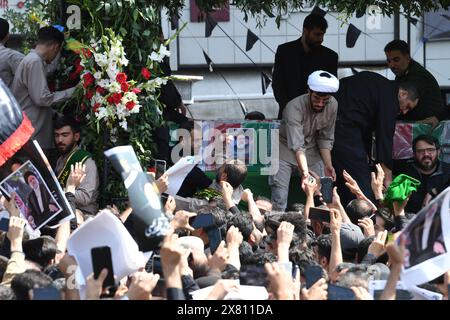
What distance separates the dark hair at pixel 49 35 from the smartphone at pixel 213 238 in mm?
3035

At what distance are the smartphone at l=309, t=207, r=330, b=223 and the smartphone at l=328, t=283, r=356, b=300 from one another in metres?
2.71

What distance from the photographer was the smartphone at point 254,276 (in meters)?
5.62

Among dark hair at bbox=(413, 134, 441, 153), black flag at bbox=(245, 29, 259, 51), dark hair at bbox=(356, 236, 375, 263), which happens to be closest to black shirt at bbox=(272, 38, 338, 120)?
dark hair at bbox=(413, 134, 441, 153)

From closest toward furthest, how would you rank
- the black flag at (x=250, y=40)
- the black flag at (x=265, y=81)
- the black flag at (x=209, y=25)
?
the black flag at (x=209, y=25), the black flag at (x=265, y=81), the black flag at (x=250, y=40)

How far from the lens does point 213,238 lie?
7.61 metres

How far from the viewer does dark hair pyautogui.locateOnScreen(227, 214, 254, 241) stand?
26.5 feet

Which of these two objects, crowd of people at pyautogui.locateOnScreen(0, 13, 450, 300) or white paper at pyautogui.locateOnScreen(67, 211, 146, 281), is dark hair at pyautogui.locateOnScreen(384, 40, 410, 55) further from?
white paper at pyautogui.locateOnScreen(67, 211, 146, 281)

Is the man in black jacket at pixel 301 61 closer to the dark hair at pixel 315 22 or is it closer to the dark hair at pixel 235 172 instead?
the dark hair at pixel 315 22

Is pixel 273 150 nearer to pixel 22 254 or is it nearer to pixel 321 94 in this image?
pixel 321 94

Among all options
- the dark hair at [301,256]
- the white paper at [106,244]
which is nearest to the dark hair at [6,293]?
the white paper at [106,244]

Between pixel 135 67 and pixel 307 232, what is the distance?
2.52 meters

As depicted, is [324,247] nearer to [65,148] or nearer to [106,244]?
[106,244]

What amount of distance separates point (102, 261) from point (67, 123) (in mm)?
4457
